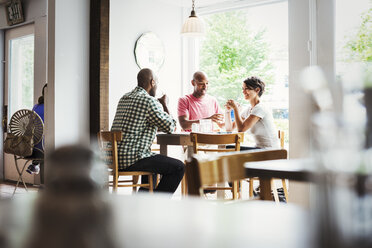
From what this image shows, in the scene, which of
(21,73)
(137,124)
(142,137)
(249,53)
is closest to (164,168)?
(142,137)

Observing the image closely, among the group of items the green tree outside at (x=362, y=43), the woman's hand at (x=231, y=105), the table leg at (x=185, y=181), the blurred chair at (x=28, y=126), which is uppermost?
the green tree outside at (x=362, y=43)

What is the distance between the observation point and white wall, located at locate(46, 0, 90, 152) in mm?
4117

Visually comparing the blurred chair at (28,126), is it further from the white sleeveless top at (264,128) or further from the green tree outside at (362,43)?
the green tree outside at (362,43)

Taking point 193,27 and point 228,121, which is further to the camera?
point 193,27

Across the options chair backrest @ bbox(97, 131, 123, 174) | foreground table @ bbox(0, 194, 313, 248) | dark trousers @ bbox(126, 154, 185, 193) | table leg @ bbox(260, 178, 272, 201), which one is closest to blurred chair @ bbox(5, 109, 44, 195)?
chair backrest @ bbox(97, 131, 123, 174)

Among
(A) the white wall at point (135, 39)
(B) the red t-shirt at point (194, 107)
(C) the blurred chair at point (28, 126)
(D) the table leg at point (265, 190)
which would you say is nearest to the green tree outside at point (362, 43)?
(B) the red t-shirt at point (194, 107)

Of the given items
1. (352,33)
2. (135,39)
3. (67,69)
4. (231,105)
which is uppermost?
(135,39)

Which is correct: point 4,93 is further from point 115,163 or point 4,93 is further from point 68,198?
point 68,198

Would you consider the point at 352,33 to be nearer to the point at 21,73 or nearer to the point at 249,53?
the point at 249,53

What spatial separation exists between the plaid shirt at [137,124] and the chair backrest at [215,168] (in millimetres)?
2060

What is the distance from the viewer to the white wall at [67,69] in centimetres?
412

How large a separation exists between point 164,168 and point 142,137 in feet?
1.03

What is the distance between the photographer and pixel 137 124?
3.45 metres

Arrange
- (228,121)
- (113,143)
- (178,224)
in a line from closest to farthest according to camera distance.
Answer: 1. (178,224)
2. (113,143)
3. (228,121)
